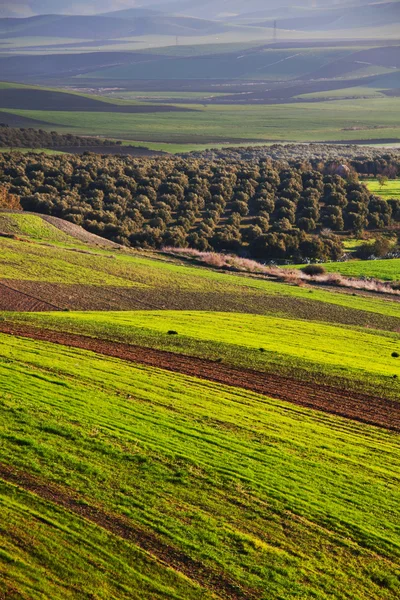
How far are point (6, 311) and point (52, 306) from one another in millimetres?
4124

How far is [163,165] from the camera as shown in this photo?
4493 inches

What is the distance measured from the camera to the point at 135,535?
18750mm

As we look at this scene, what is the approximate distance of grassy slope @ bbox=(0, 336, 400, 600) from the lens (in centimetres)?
1819

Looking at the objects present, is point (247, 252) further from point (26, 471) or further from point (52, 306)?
point (26, 471)

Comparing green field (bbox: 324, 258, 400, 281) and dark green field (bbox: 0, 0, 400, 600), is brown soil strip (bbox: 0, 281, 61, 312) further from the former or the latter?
green field (bbox: 324, 258, 400, 281)

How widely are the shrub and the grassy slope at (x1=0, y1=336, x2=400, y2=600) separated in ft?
125

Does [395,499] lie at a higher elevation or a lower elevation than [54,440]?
lower

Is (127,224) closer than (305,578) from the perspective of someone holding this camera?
No

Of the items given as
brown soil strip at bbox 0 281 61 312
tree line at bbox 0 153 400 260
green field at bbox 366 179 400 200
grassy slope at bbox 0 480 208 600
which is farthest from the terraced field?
green field at bbox 366 179 400 200

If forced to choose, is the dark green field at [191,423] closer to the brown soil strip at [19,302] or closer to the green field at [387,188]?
the brown soil strip at [19,302]

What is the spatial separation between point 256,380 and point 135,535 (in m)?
14.2

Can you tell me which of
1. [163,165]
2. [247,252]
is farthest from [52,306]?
[163,165]

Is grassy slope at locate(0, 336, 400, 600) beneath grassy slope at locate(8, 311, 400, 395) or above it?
above

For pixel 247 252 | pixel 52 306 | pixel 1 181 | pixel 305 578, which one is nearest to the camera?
pixel 305 578
